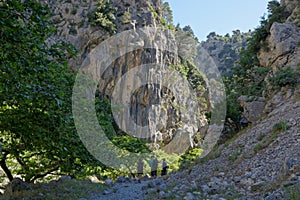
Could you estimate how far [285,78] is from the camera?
610 inches

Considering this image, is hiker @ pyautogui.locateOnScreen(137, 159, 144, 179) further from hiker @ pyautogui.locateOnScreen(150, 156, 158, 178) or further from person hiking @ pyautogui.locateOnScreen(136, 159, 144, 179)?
hiker @ pyautogui.locateOnScreen(150, 156, 158, 178)

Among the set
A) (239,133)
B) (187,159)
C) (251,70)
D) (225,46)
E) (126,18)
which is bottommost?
(187,159)

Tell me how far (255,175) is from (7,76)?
6185 millimetres

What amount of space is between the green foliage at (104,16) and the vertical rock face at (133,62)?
1.26 ft

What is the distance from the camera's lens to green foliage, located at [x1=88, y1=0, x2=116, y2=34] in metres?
37.8

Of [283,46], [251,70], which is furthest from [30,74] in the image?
[251,70]

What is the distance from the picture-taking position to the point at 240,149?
38.4 ft

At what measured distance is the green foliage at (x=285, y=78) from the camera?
50.2 feet

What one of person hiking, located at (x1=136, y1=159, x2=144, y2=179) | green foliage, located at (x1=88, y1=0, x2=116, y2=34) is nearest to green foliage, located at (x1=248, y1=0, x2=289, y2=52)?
person hiking, located at (x1=136, y1=159, x2=144, y2=179)

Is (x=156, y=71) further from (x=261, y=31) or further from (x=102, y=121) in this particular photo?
(x=102, y=121)

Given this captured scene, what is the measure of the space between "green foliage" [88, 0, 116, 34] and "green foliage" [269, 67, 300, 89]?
85.4 ft

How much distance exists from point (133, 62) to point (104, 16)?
7.10 metres

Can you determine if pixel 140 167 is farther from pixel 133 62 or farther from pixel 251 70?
pixel 133 62

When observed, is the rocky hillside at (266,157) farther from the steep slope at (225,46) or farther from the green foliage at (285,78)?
the steep slope at (225,46)
